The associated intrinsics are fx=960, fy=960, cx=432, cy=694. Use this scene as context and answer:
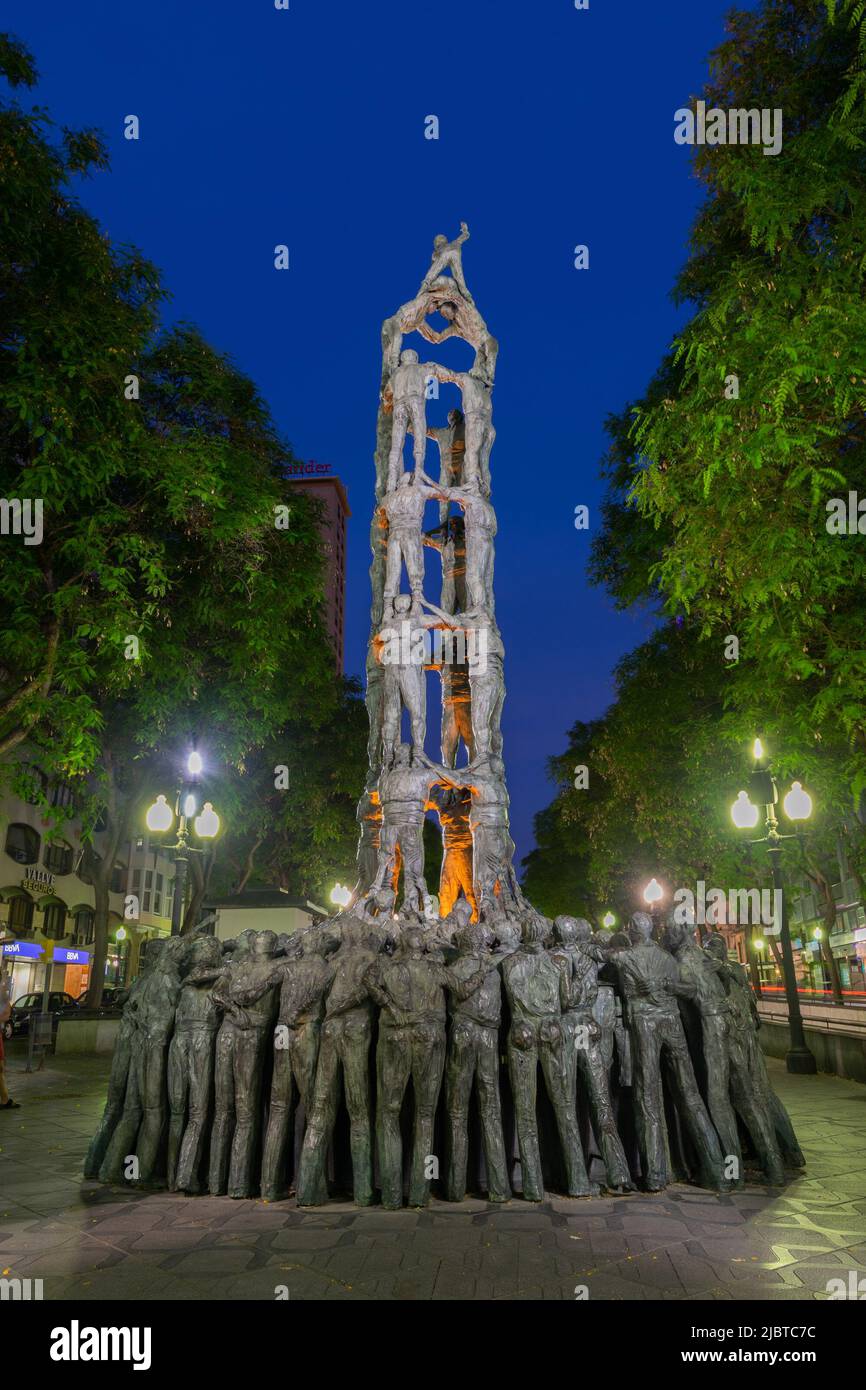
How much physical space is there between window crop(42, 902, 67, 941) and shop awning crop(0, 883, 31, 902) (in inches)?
135

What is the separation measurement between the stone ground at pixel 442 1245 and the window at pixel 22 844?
27.8m

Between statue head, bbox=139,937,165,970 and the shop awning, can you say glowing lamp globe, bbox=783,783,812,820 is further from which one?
the shop awning

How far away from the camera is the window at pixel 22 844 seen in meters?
33.9

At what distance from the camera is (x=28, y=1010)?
2675 cm

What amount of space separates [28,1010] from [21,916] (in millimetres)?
8551

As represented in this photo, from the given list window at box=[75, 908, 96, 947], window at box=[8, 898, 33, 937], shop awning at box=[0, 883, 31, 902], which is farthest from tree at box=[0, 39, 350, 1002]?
window at box=[75, 908, 96, 947]

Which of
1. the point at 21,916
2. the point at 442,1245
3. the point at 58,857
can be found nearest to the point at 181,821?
the point at 442,1245

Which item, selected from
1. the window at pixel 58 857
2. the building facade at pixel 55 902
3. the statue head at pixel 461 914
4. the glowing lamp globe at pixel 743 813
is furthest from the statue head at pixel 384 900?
the window at pixel 58 857

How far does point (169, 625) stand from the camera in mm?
15570

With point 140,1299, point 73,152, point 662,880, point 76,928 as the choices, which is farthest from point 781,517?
point 76,928

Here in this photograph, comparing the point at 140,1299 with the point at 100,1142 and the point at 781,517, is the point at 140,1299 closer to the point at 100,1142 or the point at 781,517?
the point at 100,1142

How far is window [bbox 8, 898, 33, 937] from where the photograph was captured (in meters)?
33.6

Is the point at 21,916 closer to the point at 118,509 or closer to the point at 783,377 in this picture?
the point at 118,509

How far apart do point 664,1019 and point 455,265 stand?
1165cm
